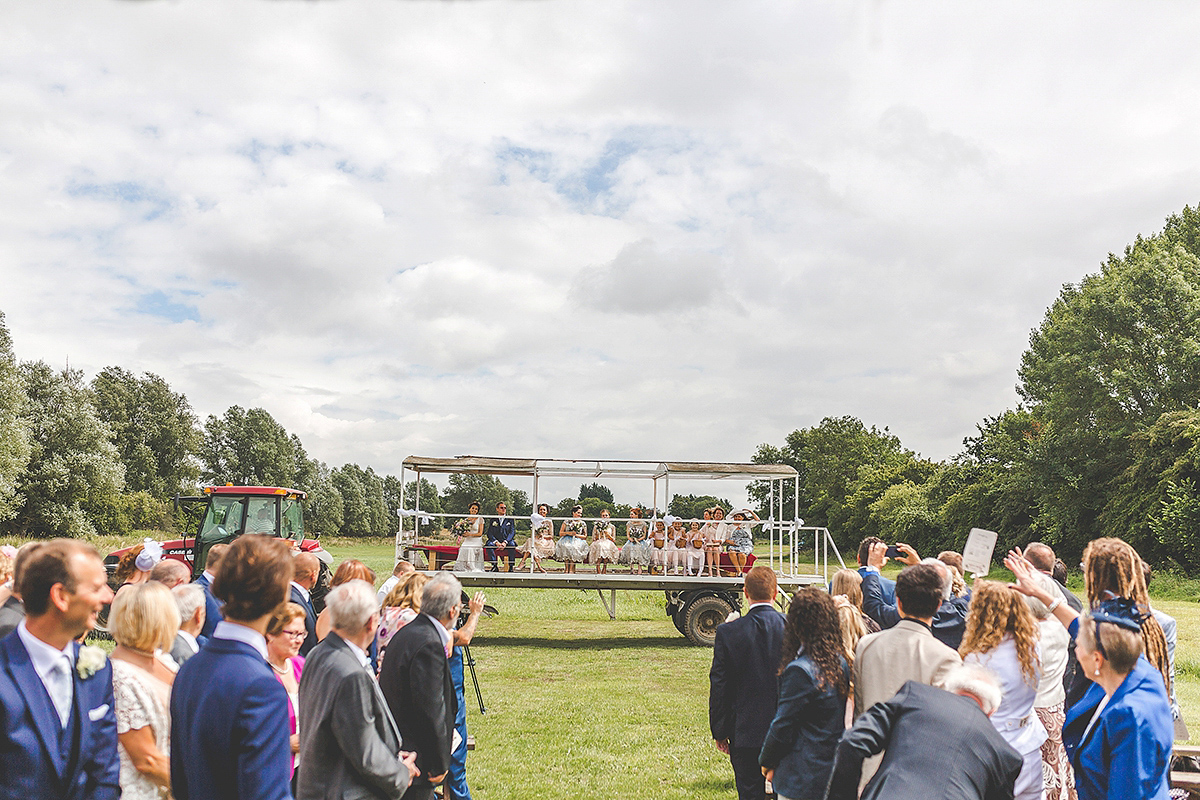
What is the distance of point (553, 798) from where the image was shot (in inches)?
267

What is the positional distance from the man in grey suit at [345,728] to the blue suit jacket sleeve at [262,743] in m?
0.59

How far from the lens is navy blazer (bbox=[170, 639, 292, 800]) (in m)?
2.73

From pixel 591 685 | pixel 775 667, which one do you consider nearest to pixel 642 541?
pixel 591 685

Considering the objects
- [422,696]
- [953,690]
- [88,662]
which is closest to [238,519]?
[422,696]

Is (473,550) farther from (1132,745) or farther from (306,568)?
(1132,745)

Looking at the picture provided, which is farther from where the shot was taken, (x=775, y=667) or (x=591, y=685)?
(x=591, y=685)

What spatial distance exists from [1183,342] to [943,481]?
648 inches

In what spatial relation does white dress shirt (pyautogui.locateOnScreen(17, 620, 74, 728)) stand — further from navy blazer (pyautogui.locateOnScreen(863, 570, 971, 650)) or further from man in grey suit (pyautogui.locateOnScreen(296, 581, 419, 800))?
navy blazer (pyautogui.locateOnScreen(863, 570, 971, 650))

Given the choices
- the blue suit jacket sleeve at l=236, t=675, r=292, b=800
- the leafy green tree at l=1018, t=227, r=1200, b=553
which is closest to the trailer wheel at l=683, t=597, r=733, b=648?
the blue suit jacket sleeve at l=236, t=675, r=292, b=800

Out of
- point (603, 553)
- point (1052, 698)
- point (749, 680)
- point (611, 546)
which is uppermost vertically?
point (611, 546)

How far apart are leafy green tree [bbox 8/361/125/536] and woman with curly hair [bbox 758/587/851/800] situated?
4305cm

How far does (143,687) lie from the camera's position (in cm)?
333

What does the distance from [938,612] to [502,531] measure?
10846mm

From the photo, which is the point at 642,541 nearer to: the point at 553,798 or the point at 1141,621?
the point at 553,798
